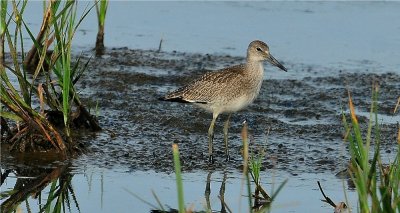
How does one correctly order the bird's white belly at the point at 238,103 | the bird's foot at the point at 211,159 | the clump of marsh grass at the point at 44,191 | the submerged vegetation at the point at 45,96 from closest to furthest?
the clump of marsh grass at the point at 44,191 < the submerged vegetation at the point at 45,96 < the bird's foot at the point at 211,159 < the bird's white belly at the point at 238,103

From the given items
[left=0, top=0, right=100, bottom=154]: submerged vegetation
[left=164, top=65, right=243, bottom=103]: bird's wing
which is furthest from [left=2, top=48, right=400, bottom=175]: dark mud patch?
[left=164, top=65, right=243, bottom=103]: bird's wing

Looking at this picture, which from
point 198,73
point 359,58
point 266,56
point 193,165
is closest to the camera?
point 193,165

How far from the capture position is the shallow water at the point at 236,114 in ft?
26.3

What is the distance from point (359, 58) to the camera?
44.1 feet

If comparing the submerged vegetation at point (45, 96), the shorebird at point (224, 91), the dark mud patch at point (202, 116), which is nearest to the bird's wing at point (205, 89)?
the shorebird at point (224, 91)

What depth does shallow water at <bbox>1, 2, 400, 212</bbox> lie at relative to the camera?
8.02 meters

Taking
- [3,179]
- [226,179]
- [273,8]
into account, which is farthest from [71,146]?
[273,8]

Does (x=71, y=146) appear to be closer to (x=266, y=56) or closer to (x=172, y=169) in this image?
(x=172, y=169)

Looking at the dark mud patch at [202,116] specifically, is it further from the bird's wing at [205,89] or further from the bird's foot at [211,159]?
the bird's wing at [205,89]

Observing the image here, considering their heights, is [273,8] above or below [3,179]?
above

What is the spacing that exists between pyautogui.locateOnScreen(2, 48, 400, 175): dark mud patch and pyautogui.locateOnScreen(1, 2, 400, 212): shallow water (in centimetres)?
1

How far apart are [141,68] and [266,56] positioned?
10.7ft

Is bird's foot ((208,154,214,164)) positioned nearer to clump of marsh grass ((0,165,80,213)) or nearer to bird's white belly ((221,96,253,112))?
bird's white belly ((221,96,253,112))

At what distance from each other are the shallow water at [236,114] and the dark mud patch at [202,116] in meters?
0.01
